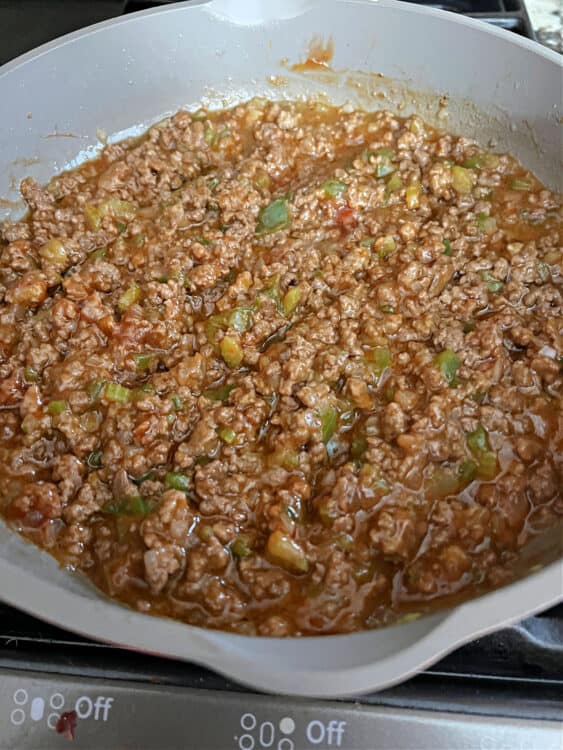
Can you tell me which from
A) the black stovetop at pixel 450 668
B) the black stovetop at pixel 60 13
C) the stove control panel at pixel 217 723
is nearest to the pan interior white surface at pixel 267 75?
the black stovetop at pixel 60 13

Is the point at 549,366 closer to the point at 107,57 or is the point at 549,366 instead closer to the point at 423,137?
the point at 423,137

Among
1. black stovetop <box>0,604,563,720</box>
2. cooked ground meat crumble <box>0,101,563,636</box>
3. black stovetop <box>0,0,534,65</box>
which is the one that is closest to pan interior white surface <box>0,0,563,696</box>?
cooked ground meat crumble <box>0,101,563,636</box>

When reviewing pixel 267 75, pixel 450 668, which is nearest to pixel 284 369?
pixel 450 668

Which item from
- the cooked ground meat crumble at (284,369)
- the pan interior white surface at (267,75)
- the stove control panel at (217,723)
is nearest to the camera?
the stove control panel at (217,723)

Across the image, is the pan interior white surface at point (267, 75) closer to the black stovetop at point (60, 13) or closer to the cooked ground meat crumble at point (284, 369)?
the cooked ground meat crumble at point (284, 369)

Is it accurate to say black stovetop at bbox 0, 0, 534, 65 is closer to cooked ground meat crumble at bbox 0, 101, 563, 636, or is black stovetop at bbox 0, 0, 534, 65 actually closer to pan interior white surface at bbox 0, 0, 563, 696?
pan interior white surface at bbox 0, 0, 563, 696

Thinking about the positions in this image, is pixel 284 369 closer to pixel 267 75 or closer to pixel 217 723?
pixel 217 723
